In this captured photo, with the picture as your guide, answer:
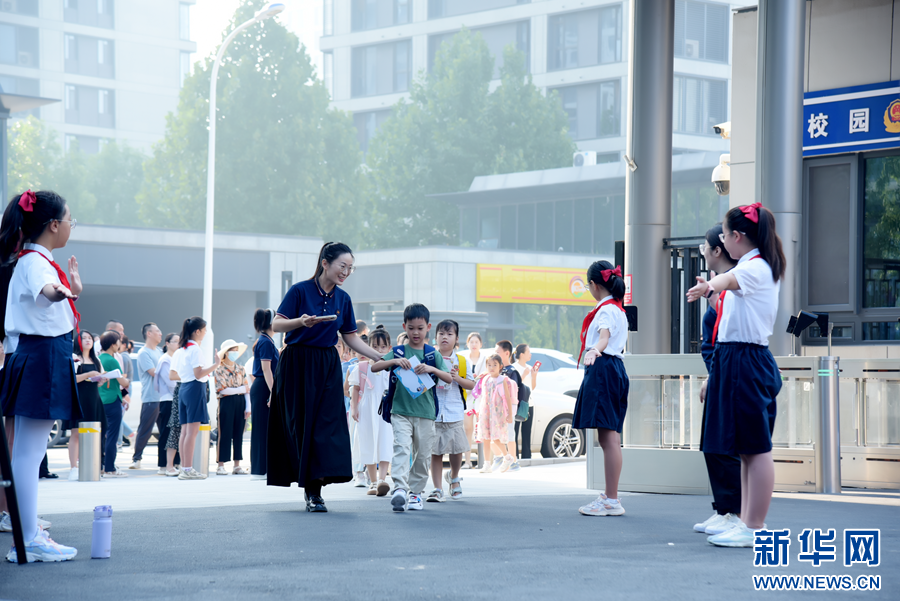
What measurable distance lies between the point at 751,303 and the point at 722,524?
57.2 inches

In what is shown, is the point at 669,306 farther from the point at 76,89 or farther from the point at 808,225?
the point at 76,89

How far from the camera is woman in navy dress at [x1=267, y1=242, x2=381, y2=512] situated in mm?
8023

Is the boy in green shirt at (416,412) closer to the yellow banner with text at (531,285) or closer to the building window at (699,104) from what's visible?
the yellow banner with text at (531,285)

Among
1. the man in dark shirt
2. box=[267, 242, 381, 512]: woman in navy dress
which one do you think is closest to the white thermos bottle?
box=[267, 242, 381, 512]: woman in navy dress

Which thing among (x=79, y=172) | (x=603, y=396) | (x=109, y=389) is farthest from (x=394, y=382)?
(x=79, y=172)

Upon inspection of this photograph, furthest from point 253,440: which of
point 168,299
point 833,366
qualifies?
point 168,299

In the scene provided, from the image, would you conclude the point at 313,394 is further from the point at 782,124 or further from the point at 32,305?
the point at 782,124

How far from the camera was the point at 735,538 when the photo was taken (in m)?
6.11

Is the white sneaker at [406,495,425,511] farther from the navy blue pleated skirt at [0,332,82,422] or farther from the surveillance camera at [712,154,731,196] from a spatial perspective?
the surveillance camera at [712,154,731,196]

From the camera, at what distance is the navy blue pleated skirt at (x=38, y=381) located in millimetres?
5621

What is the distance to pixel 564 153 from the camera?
51719mm

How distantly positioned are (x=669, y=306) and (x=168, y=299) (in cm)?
3135

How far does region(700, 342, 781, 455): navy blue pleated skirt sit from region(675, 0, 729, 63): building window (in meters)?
50.9

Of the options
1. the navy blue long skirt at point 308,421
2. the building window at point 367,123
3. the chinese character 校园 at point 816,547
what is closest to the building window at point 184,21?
the building window at point 367,123
